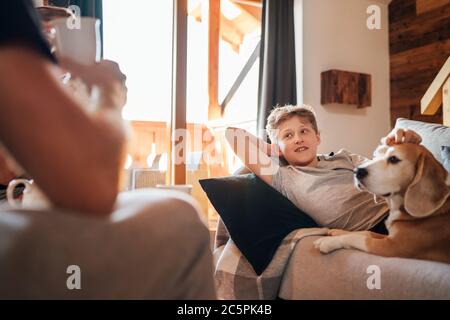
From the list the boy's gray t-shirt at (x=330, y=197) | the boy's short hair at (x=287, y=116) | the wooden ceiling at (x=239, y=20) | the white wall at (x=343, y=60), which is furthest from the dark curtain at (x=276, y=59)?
the boy's gray t-shirt at (x=330, y=197)

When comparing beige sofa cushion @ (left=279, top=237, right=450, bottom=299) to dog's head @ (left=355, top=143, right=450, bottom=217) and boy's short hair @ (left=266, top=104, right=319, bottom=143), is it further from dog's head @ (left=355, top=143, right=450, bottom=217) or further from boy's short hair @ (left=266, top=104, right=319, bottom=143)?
boy's short hair @ (left=266, top=104, right=319, bottom=143)

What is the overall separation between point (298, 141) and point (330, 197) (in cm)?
33

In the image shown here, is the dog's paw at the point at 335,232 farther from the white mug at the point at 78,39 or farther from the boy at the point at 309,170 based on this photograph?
the white mug at the point at 78,39

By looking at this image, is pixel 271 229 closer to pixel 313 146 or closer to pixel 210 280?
pixel 313 146

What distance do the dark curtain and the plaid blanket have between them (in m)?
1.96

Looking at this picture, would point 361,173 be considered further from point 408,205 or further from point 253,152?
point 253,152

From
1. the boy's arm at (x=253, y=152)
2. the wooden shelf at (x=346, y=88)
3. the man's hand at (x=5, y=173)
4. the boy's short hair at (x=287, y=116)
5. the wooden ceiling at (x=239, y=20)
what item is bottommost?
the man's hand at (x=5, y=173)

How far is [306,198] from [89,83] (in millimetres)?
1197

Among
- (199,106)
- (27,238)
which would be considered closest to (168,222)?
(27,238)

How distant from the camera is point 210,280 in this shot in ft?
1.86

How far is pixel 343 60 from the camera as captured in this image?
387cm

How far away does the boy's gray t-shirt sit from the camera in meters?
1.54

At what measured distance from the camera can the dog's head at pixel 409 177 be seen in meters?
1.20

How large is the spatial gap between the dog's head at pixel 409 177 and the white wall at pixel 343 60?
94.3 inches
